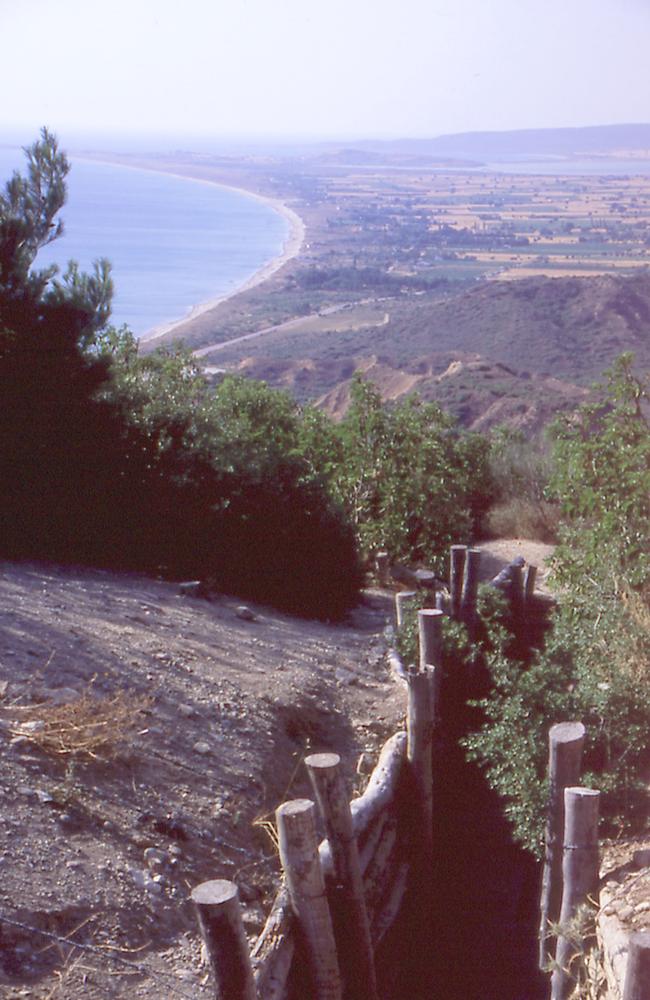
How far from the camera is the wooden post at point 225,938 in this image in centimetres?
402

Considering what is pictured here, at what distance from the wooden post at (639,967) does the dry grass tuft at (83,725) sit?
11.3 feet

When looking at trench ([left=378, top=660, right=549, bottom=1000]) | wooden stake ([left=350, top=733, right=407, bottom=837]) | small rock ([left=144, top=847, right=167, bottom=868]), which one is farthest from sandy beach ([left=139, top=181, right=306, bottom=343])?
small rock ([left=144, top=847, right=167, bottom=868])

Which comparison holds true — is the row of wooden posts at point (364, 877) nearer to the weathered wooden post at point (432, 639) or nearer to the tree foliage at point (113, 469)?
the weathered wooden post at point (432, 639)

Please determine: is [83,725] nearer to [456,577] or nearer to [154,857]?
[154,857]

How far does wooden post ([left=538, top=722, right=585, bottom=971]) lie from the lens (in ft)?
19.2

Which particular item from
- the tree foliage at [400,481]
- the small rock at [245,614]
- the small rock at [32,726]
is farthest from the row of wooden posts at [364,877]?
the tree foliage at [400,481]

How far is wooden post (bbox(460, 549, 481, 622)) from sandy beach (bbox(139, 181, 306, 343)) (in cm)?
1336

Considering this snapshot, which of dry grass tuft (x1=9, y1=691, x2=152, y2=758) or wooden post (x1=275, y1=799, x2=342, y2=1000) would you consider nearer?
wooden post (x1=275, y1=799, x2=342, y2=1000)

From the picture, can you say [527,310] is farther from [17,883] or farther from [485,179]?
[485,179]

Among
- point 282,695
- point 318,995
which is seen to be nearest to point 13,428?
point 282,695

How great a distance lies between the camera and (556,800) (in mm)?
5992

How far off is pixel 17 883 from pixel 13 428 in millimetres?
6861

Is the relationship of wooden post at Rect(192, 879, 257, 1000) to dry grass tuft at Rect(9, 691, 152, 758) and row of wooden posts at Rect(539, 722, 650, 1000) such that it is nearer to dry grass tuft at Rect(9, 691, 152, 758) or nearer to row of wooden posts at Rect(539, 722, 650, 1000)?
row of wooden posts at Rect(539, 722, 650, 1000)

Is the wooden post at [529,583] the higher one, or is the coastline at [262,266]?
the coastline at [262,266]
